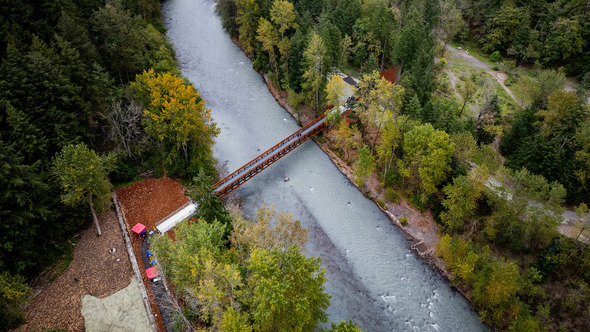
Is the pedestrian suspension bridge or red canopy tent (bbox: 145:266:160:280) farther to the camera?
the pedestrian suspension bridge

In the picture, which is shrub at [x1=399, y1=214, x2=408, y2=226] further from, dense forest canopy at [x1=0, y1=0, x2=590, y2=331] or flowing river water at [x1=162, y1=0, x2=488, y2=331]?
dense forest canopy at [x1=0, y1=0, x2=590, y2=331]

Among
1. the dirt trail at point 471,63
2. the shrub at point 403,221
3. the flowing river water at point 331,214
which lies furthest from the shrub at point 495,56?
the shrub at point 403,221

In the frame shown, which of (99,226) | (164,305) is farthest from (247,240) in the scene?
(99,226)

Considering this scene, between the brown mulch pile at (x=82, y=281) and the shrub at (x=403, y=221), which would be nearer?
the brown mulch pile at (x=82, y=281)

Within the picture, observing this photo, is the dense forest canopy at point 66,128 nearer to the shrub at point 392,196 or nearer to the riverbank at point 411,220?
the riverbank at point 411,220

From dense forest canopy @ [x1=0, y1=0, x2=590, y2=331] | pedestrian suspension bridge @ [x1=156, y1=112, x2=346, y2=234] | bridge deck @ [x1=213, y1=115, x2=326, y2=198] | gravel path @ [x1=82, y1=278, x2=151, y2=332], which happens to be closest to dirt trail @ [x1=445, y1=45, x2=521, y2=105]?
dense forest canopy @ [x1=0, y1=0, x2=590, y2=331]
